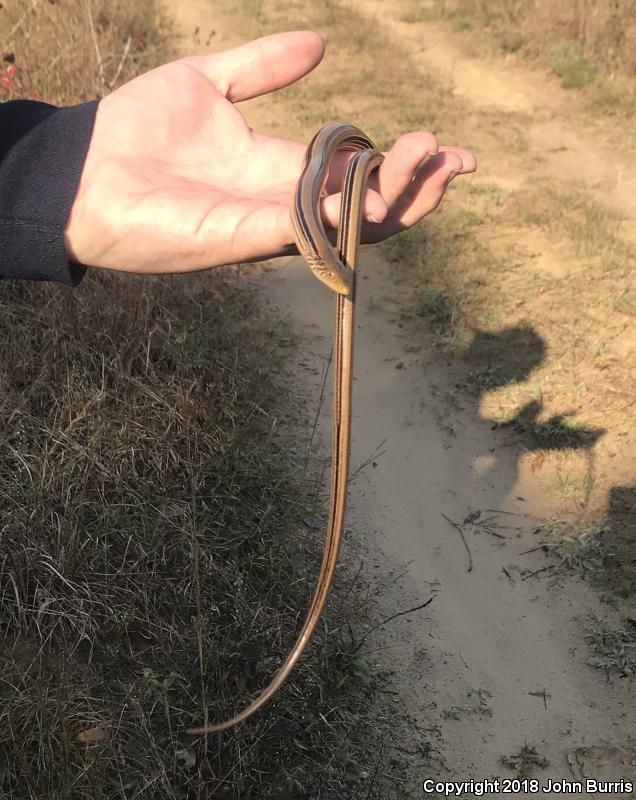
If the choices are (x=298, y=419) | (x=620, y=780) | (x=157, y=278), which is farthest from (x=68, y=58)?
(x=620, y=780)

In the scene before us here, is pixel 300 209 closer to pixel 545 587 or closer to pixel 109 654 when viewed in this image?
pixel 109 654

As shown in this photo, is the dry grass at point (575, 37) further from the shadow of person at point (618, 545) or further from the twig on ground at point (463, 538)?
the twig on ground at point (463, 538)

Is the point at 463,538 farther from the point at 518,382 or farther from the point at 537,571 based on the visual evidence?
the point at 518,382

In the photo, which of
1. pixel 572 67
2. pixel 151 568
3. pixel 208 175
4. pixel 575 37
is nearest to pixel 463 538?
pixel 151 568

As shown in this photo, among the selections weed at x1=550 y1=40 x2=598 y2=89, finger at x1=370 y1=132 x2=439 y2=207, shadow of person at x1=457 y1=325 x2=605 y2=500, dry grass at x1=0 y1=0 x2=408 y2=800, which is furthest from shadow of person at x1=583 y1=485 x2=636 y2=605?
weed at x1=550 y1=40 x2=598 y2=89

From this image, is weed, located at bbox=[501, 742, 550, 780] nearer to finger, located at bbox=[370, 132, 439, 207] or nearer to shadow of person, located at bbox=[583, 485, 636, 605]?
shadow of person, located at bbox=[583, 485, 636, 605]
